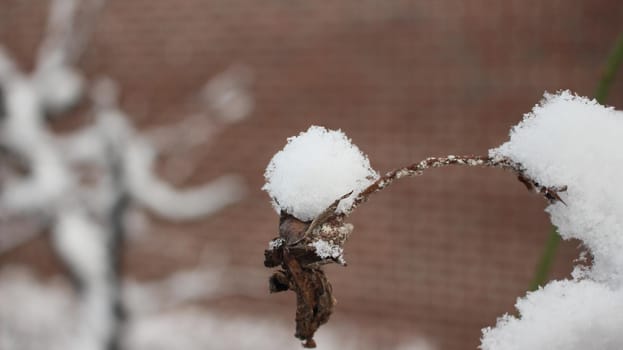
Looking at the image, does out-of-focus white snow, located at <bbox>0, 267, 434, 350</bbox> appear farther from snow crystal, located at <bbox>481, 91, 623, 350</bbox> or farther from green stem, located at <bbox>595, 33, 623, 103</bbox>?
snow crystal, located at <bbox>481, 91, 623, 350</bbox>

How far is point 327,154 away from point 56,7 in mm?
3591

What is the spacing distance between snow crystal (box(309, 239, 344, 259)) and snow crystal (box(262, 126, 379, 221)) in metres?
0.02

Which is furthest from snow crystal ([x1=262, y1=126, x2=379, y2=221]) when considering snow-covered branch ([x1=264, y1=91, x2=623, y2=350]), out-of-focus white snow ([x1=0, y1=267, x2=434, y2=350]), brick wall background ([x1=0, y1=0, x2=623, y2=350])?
out-of-focus white snow ([x1=0, y1=267, x2=434, y2=350])

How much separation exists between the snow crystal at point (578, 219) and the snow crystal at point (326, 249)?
0.07m

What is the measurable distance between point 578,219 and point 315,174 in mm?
116

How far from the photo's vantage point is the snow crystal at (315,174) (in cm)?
31

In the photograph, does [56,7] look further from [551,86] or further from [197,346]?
[551,86]

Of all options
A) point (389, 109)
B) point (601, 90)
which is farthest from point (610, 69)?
point (389, 109)

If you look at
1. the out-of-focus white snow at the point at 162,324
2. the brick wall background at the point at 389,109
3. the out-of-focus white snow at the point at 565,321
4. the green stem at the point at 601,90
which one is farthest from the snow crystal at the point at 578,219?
the out-of-focus white snow at the point at 162,324

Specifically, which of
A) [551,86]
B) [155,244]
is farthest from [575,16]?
[155,244]

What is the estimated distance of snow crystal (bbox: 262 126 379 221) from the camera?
0.31 m

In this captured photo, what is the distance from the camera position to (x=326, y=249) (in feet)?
0.96

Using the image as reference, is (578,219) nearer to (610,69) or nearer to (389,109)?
(610,69)

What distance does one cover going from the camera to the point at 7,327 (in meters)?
3.71
